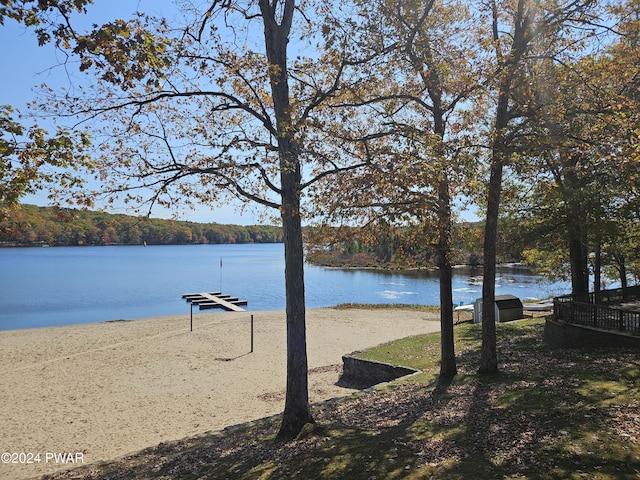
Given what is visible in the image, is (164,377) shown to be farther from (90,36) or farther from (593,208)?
(593,208)

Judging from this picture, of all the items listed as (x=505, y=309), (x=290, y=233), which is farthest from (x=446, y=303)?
(x=505, y=309)

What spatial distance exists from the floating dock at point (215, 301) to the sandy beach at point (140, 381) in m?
12.1

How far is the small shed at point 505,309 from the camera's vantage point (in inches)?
845

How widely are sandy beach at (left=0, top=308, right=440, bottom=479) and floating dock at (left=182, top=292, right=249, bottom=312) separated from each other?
12.1m

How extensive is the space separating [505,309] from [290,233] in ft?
56.9

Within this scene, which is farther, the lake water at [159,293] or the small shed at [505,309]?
the lake water at [159,293]

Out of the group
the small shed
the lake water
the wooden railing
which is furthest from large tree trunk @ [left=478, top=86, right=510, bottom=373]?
the lake water

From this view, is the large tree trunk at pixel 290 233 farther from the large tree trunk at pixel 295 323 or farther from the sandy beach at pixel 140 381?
the sandy beach at pixel 140 381

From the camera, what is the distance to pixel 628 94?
833 centimetres

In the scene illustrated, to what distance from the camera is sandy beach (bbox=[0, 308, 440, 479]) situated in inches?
408

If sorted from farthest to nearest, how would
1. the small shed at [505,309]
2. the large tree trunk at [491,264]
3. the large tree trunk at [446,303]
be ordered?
the small shed at [505,309]
the large tree trunk at [446,303]
the large tree trunk at [491,264]

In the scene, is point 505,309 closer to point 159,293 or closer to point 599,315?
point 599,315

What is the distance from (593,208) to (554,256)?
7973mm

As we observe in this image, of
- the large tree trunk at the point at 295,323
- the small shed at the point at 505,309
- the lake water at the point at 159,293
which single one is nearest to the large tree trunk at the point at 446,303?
the large tree trunk at the point at 295,323
